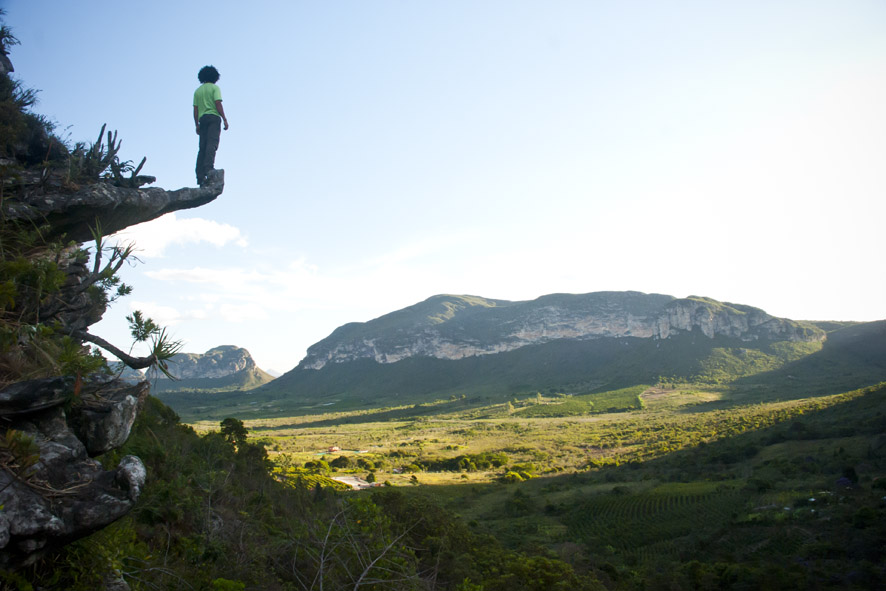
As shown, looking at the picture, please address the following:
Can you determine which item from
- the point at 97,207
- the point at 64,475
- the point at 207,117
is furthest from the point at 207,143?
the point at 64,475

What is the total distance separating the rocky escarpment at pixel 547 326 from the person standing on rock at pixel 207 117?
147982mm

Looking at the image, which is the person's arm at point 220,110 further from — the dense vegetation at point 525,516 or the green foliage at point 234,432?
the green foliage at point 234,432

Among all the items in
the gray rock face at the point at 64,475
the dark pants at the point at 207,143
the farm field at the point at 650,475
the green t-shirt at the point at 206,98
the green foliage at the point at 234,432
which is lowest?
the farm field at the point at 650,475

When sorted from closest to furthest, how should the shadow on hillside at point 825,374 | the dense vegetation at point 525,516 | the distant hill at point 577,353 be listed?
1. the dense vegetation at point 525,516
2. the shadow on hillside at point 825,374
3. the distant hill at point 577,353

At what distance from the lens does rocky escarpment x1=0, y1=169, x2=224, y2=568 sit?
3830 mm

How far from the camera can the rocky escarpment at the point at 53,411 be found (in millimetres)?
3830

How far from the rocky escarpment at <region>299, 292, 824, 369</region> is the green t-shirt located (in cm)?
14829

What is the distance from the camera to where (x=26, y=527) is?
3.71 metres

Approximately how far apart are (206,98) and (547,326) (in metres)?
168

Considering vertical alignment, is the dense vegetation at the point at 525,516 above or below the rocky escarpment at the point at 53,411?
below

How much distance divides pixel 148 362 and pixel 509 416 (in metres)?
92.4

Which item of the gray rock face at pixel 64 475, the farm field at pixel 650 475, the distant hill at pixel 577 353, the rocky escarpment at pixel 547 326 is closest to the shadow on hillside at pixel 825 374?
the distant hill at pixel 577 353

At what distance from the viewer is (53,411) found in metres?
4.54

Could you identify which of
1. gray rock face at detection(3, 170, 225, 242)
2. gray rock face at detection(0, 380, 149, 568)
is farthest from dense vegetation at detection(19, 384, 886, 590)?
gray rock face at detection(3, 170, 225, 242)
